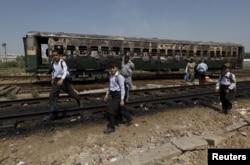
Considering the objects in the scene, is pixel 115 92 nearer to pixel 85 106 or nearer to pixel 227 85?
pixel 85 106

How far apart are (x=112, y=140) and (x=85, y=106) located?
196cm

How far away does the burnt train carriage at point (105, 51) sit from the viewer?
13.0 meters

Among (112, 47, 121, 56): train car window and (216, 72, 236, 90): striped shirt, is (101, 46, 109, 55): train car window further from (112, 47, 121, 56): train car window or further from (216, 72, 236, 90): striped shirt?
(216, 72, 236, 90): striped shirt

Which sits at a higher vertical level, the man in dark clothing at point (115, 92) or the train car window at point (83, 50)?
the train car window at point (83, 50)

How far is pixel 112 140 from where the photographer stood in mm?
4805

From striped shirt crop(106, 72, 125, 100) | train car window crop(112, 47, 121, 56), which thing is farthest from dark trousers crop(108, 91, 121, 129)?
train car window crop(112, 47, 121, 56)

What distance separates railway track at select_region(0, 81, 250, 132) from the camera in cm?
557

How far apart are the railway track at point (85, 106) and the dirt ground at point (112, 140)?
520 millimetres

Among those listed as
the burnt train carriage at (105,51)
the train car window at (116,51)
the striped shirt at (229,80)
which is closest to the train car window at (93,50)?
the burnt train carriage at (105,51)

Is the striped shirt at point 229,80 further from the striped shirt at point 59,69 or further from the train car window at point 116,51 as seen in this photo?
the train car window at point 116,51

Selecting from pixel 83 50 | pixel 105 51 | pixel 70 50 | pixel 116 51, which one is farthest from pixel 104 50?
pixel 70 50

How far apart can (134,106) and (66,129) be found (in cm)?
246

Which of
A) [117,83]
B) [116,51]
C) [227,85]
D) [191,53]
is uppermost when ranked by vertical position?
[116,51]

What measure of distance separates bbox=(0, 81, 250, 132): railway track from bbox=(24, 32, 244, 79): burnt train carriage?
3804 mm
